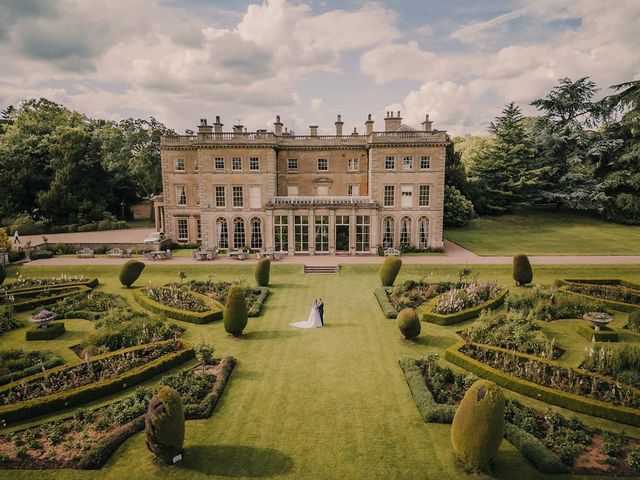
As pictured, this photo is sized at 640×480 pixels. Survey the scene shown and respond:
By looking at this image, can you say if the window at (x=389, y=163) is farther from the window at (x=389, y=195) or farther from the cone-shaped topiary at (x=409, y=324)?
the cone-shaped topiary at (x=409, y=324)

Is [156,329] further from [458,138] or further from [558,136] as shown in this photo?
[458,138]

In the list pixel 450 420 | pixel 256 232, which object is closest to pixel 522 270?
pixel 450 420

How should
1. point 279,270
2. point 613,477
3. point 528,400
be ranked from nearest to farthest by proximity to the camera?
point 613,477 < point 528,400 < point 279,270

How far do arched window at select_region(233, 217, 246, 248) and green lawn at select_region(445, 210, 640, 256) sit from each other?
834 inches

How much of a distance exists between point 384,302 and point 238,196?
2013 cm

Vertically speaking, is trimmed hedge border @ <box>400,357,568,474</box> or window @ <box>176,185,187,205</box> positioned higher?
window @ <box>176,185,187,205</box>

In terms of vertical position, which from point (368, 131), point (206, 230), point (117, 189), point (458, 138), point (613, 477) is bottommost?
point (613, 477)

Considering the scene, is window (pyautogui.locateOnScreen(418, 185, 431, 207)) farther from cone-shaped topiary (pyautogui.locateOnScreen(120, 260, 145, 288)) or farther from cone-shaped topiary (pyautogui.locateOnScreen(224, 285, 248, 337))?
cone-shaped topiary (pyautogui.locateOnScreen(120, 260, 145, 288))

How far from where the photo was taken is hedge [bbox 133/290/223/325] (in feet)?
66.1

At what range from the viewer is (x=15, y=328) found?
19.6m

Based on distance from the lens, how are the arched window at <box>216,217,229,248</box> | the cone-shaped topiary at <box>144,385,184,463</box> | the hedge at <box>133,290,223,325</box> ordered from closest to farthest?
1. the cone-shaped topiary at <box>144,385,184,463</box>
2. the hedge at <box>133,290,223,325</box>
3. the arched window at <box>216,217,229,248</box>

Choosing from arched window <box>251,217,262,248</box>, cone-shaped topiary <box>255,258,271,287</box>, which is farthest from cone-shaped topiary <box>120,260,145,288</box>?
arched window <box>251,217,262,248</box>

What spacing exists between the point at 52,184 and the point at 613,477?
187 ft

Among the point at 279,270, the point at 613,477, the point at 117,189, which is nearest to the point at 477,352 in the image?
the point at 613,477
